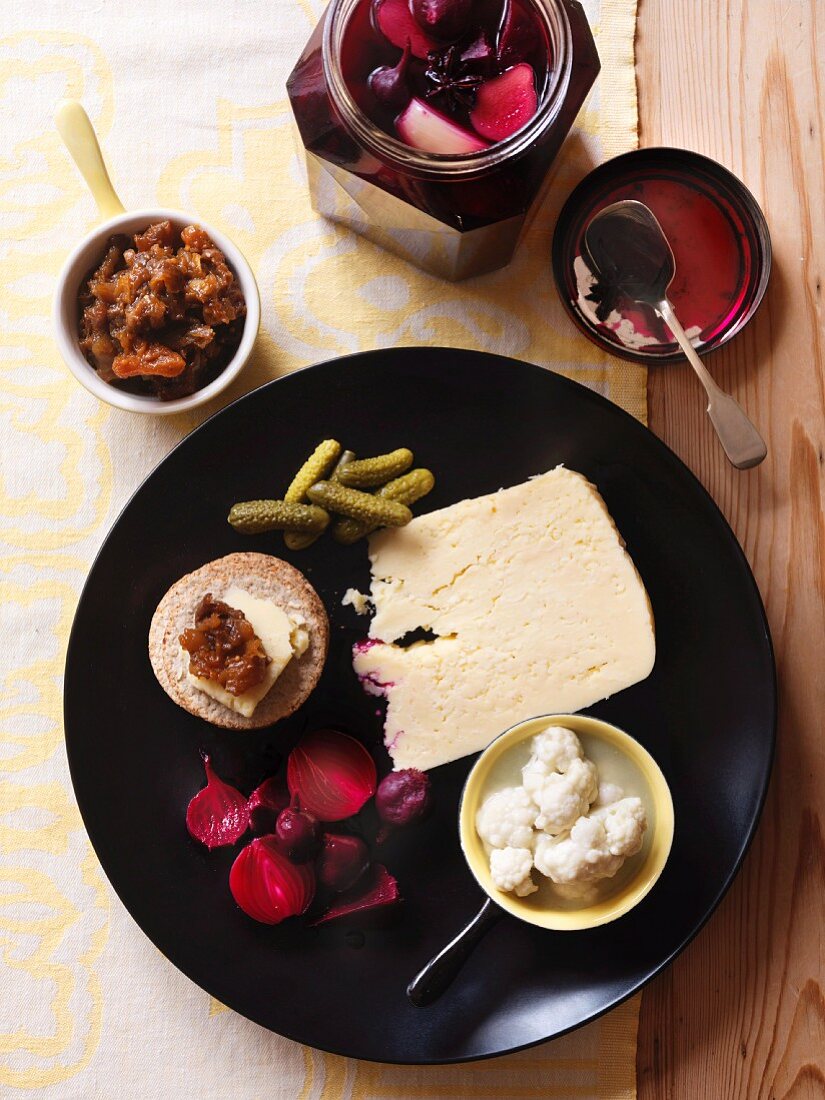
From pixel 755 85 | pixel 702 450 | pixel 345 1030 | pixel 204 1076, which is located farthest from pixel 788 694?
pixel 204 1076

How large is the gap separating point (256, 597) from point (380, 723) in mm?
373

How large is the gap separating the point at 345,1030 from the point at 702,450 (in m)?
1.42

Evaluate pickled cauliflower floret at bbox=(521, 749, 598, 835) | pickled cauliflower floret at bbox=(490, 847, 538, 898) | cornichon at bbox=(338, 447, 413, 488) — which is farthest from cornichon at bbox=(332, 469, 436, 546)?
pickled cauliflower floret at bbox=(490, 847, 538, 898)

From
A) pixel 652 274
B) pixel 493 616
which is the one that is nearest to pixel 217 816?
pixel 493 616

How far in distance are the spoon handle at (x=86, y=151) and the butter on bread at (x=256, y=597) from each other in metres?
0.74

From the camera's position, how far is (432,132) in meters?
1.54

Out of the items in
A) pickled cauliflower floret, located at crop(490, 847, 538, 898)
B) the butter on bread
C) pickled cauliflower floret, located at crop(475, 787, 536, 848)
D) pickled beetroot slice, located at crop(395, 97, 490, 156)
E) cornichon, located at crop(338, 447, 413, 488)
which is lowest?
pickled cauliflower floret, located at crop(490, 847, 538, 898)

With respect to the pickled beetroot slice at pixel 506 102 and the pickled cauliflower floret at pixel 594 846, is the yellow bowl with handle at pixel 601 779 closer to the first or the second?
the pickled cauliflower floret at pixel 594 846

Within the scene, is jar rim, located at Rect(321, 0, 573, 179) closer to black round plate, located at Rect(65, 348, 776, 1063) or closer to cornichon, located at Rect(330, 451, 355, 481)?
black round plate, located at Rect(65, 348, 776, 1063)

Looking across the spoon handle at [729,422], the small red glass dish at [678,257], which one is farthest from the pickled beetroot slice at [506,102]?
the spoon handle at [729,422]

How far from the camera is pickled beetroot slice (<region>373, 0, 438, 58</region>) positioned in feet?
5.06

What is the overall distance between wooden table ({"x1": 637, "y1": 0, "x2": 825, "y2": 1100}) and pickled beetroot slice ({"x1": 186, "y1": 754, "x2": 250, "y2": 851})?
0.96 metres

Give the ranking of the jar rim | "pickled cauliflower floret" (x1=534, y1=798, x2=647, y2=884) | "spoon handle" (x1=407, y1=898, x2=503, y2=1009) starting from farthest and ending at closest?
"spoon handle" (x1=407, y1=898, x2=503, y2=1009)
"pickled cauliflower floret" (x1=534, y1=798, x2=647, y2=884)
the jar rim

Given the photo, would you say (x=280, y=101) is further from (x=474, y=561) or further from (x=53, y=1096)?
(x=53, y=1096)
